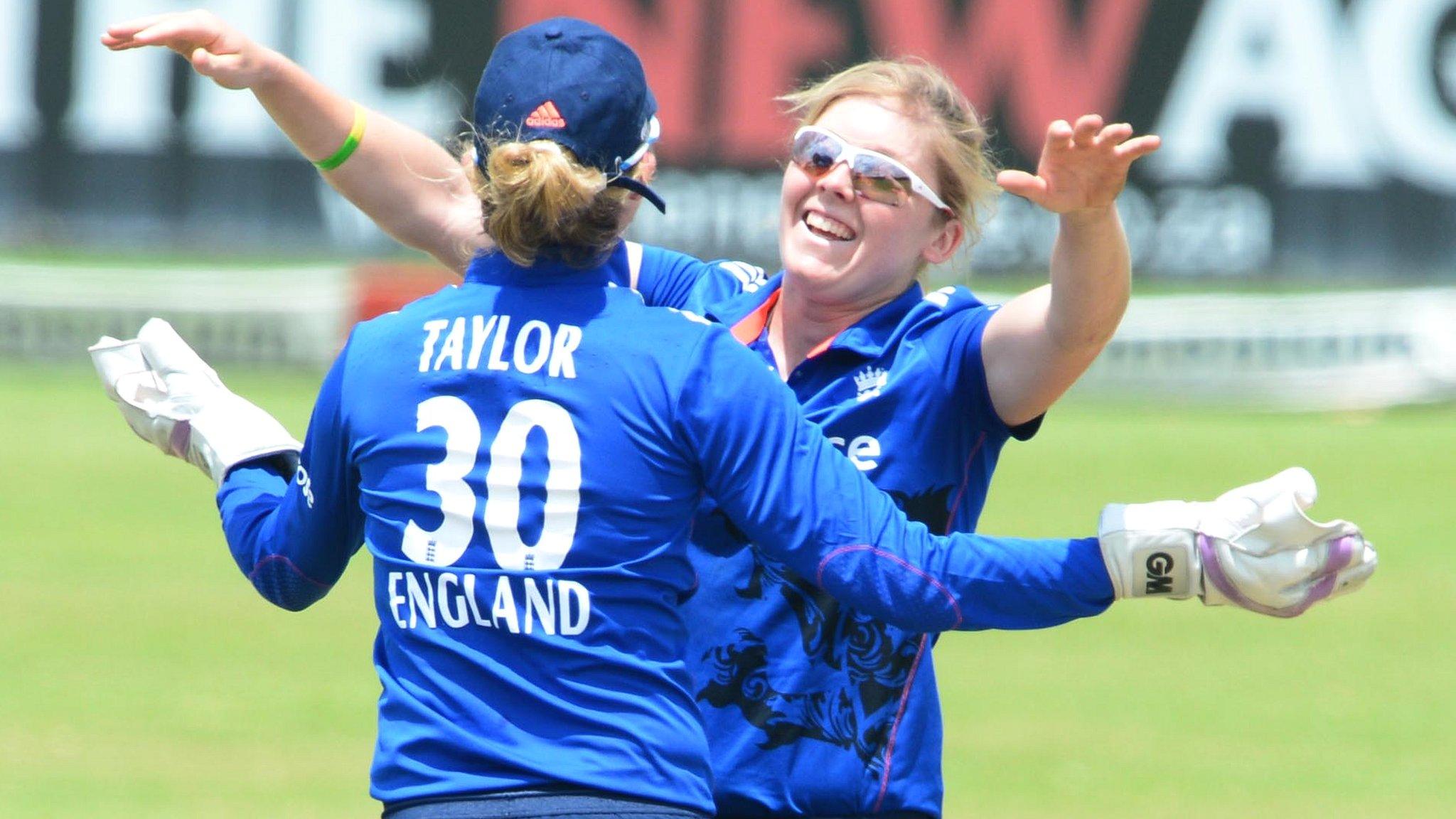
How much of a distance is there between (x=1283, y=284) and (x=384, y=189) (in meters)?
13.5

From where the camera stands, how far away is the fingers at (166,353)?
313 centimetres

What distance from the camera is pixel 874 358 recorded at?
303 cm

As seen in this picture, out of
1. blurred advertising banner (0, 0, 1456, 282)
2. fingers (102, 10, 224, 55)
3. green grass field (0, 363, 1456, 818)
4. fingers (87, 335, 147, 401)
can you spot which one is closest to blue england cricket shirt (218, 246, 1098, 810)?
fingers (87, 335, 147, 401)

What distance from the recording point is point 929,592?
2.52 meters

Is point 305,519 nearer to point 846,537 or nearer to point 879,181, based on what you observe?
point 846,537

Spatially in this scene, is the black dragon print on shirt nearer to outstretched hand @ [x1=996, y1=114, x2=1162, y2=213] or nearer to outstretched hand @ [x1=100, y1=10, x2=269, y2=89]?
outstretched hand @ [x1=996, y1=114, x2=1162, y2=213]

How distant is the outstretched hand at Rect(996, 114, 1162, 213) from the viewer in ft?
8.97

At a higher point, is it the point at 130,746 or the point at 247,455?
the point at 247,455

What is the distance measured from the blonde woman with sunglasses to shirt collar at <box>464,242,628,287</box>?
0.07 metres

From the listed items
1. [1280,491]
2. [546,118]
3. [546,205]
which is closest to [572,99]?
[546,118]

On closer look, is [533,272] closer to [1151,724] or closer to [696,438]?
[696,438]

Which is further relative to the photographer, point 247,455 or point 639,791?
point 247,455

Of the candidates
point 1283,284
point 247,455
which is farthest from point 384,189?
point 1283,284

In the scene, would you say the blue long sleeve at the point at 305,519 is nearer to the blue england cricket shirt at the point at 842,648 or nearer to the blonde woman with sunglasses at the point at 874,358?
the blonde woman with sunglasses at the point at 874,358
